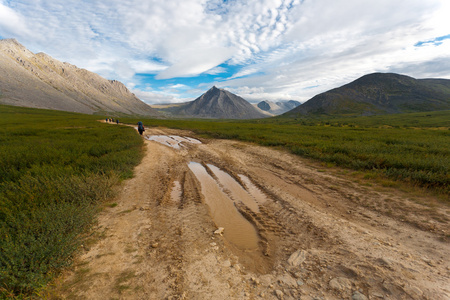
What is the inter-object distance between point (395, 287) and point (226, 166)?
9.79 metres

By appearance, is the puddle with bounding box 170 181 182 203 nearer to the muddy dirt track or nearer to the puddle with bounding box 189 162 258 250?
the muddy dirt track

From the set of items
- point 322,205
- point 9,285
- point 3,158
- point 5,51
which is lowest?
point 322,205

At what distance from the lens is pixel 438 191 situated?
745 centimetres

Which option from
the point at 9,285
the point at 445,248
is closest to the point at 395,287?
the point at 445,248

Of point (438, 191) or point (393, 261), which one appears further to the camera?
point (438, 191)

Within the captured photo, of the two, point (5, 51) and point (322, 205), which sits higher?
point (5, 51)

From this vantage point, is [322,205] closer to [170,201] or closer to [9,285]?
[170,201]

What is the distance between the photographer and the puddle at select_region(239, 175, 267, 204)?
774cm

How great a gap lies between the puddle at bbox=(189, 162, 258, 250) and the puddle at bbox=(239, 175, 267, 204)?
1215 millimetres

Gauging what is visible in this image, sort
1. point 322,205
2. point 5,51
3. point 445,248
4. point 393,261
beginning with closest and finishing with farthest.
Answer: point 393,261 → point 445,248 → point 322,205 → point 5,51

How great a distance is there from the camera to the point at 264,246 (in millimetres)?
4859

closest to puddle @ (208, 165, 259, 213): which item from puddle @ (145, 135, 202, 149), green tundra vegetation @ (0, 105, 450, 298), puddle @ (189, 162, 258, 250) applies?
puddle @ (189, 162, 258, 250)

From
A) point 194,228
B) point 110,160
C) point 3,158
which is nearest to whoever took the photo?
point 194,228

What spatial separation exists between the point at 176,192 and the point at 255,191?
3.77 m
